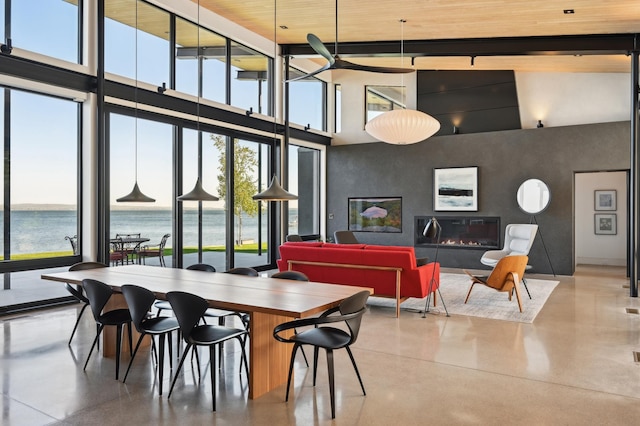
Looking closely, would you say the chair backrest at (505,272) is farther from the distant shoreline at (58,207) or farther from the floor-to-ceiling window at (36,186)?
the floor-to-ceiling window at (36,186)

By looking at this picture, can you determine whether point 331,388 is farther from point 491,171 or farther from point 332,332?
point 491,171

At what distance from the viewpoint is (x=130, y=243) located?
7184 millimetres

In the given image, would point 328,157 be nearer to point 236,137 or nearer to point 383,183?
point 383,183

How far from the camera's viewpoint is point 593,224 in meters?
10.6

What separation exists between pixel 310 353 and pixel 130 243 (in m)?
4.18

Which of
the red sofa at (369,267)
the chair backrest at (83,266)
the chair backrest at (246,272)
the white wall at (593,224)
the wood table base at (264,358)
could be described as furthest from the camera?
the white wall at (593,224)

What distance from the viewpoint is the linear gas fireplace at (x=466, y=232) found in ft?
32.7

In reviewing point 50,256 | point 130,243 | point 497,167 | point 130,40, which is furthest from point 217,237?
point 497,167

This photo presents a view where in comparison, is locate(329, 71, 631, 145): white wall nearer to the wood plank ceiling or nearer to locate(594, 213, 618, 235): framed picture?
the wood plank ceiling

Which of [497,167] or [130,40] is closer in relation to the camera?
[130,40]

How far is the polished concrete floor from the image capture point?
295 cm

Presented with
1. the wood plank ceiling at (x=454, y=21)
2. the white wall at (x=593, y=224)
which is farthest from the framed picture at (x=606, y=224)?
the wood plank ceiling at (x=454, y=21)

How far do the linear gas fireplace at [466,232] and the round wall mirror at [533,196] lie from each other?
622mm

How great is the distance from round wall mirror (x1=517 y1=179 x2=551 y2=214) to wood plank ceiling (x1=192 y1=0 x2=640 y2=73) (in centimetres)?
230
